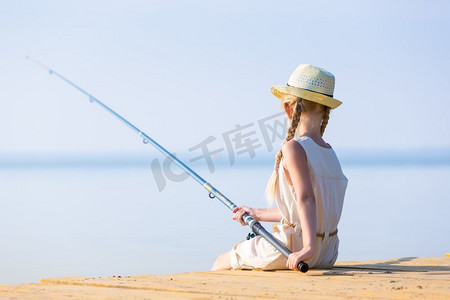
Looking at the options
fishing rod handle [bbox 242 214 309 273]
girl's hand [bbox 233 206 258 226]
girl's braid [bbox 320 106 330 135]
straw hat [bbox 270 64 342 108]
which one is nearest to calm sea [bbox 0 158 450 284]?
girl's hand [bbox 233 206 258 226]

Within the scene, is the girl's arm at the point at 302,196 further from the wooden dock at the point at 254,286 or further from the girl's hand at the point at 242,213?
the girl's hand at the point at 242,213

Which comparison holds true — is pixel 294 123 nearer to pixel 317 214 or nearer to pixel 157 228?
pixel 317 214

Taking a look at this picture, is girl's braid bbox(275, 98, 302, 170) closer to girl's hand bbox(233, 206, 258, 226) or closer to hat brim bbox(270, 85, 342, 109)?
hat brim bbox(270, 85, 342, 109)

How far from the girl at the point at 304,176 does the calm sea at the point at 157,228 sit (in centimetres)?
204

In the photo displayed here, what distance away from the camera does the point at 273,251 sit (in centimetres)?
387

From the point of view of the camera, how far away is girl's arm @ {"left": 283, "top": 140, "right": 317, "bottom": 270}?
368cm

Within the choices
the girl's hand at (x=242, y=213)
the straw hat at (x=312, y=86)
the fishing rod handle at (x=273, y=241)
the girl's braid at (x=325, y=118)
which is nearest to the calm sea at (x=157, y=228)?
the girl's hand at (x=242, y=213)

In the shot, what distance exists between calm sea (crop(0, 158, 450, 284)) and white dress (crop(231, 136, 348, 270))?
79.6 inches

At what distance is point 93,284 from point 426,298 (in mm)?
1225

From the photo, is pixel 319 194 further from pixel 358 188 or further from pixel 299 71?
pixel 358 188

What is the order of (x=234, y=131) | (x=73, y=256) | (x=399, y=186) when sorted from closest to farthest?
(x=234, y=131) < (x=73, y=256) < (x=399, y=186)

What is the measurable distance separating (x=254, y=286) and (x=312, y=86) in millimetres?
971

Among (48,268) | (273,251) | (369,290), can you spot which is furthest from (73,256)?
(369,290)

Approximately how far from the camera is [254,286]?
3361mm
